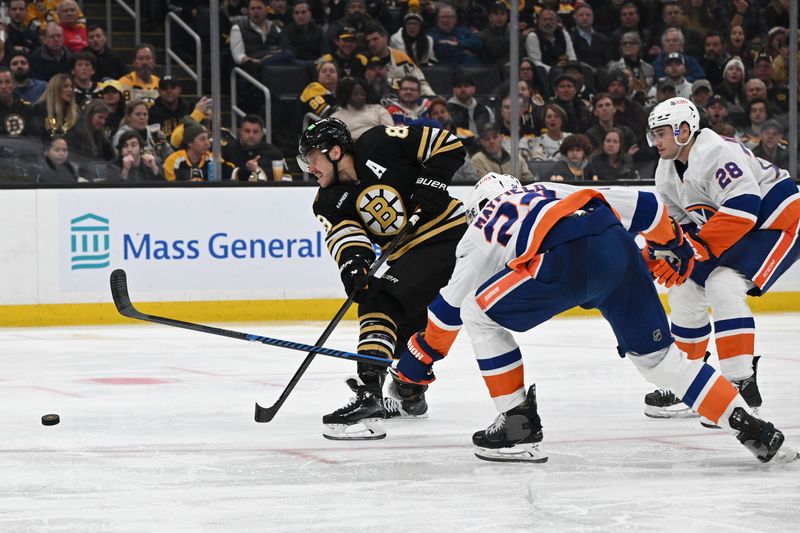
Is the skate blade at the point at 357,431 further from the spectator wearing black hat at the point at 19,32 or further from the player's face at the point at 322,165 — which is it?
the spectator wearing black hat at the point at 19,32

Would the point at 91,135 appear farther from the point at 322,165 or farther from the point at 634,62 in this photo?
the point at 322,165

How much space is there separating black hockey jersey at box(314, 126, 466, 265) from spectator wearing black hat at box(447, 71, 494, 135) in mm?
4124

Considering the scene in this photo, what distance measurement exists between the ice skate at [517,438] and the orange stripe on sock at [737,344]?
38.6 inches

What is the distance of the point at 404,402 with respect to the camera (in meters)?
4.07

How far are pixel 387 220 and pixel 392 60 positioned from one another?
4634mm

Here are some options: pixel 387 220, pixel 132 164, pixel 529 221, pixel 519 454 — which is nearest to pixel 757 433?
pixel 519 454

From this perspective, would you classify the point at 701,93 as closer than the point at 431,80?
No

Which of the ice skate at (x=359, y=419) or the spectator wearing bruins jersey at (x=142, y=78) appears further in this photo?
the spectator wearing bruins jersey at (x=142, y=78)

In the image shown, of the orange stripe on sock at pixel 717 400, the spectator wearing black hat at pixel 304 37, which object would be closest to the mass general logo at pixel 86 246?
the spectator wearing black hat at pixel 304 37

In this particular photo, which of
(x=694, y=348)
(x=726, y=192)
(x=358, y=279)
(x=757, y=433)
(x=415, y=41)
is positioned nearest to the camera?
(x=757, y=433)

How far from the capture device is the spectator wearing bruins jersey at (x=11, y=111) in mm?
7500

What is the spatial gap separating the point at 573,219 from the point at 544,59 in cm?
571

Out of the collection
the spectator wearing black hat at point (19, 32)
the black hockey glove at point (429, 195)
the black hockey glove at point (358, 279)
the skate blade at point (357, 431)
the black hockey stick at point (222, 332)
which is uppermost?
the spectator wearing black hat at point (19, 32)

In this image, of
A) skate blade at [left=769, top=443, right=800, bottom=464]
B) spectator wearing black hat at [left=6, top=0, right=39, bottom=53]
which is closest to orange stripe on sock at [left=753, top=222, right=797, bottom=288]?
skate blade at [left=769, top=443, right=800, bottom=464]
